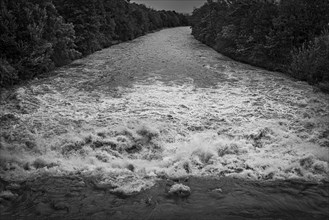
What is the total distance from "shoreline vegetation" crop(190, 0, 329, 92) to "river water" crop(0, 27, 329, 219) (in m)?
0.92

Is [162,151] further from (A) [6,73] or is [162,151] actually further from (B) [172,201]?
(A) [6,73]

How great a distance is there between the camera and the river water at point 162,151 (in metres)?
4.36

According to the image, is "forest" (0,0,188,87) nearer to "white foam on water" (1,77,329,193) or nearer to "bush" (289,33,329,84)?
"white foam on water" (1,77,329,193)

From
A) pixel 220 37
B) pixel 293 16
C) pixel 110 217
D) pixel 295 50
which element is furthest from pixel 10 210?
pixel 220 37

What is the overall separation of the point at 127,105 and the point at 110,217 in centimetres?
447

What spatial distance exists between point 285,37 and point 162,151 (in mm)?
9018

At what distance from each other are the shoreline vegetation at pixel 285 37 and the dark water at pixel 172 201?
5.93 meters

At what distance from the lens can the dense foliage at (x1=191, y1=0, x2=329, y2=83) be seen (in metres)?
10.5

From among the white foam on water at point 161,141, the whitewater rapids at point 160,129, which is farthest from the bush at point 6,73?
the white foam on water at point 161,141

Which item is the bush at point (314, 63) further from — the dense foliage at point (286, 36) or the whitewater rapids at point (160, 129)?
the whitewater rapids at point (160, 129)

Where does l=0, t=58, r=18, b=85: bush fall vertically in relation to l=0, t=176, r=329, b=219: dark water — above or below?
above

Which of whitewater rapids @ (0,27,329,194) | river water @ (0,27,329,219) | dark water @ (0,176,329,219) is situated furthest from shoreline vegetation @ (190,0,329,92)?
dark water @ (0,176,329,219)

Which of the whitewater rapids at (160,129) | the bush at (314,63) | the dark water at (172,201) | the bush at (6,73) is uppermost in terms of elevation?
the bush at (314,63)

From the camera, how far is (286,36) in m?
12.6
